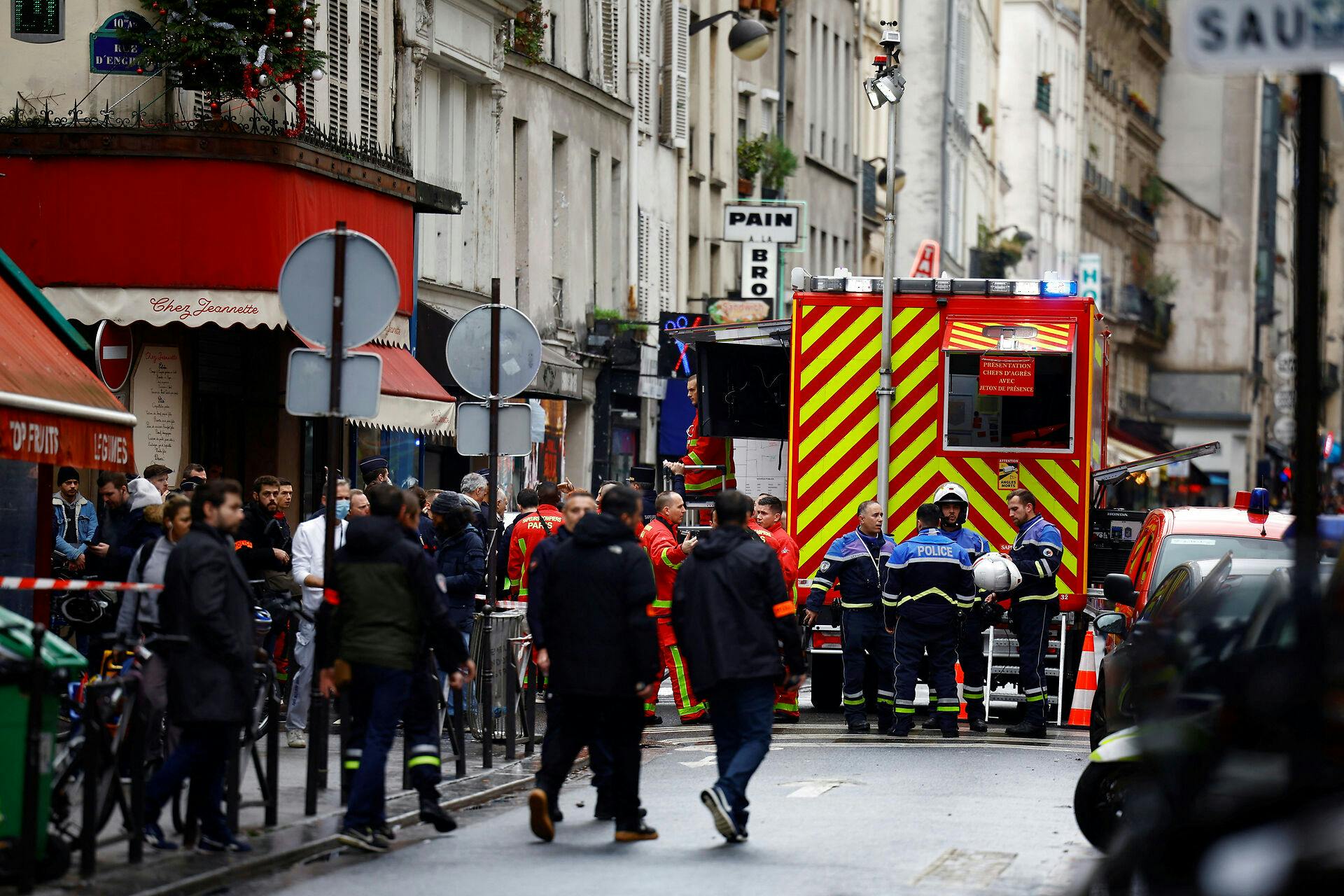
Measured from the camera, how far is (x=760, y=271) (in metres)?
37.7

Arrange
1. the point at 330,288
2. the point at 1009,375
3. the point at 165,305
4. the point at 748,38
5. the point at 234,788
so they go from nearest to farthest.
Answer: the point at 234,788 < the point at 330,288 < the point at 1009,375 < the point at 165,305 < the point at 748,38

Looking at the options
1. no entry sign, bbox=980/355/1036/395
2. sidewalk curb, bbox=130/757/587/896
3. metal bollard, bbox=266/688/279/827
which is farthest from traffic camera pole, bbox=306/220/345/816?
no entry sign, bbox=980/355/1036/395

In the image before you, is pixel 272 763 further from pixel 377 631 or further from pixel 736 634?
pixel 736 634

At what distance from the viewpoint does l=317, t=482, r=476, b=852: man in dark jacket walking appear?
11219mm

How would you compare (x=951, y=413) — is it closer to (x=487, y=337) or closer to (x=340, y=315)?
(x=487, y=337)

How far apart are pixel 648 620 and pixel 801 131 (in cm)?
3638

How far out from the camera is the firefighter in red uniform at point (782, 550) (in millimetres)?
18266

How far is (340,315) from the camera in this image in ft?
41.1

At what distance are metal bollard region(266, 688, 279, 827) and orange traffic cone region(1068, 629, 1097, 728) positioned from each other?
25.9ft

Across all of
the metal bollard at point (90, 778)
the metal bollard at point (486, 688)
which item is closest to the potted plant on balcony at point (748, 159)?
the metal bollard at point (486, 688)

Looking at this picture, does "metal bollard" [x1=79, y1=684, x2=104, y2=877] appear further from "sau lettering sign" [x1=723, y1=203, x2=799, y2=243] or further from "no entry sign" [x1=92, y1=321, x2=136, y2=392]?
"sau lettering sign" [x1=723, y1=203, x2=799, y2=243]

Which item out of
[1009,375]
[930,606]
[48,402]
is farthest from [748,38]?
[48,402]

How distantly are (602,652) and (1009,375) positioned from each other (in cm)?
782

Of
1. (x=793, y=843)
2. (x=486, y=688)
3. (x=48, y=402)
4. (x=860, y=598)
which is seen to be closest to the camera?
(x=793, y=843)
